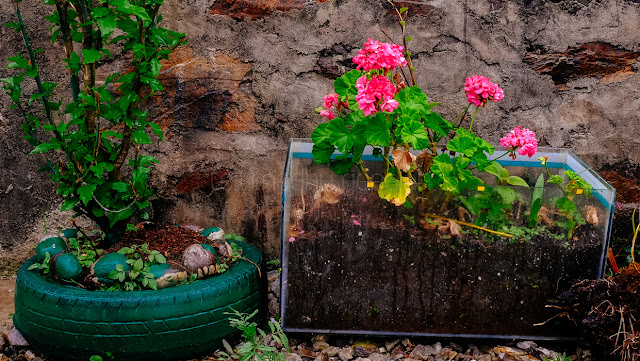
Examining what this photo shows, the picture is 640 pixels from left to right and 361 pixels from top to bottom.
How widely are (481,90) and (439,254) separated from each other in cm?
63

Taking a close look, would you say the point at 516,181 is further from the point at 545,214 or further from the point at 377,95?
the point at 377,95

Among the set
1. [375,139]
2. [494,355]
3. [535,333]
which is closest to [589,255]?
[535,333]

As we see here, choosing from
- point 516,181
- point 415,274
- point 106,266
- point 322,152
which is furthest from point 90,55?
point 516,181

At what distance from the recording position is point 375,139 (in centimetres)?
186

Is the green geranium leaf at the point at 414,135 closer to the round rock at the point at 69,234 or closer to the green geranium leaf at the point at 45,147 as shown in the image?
the green geranium leaf at the point at 45,147

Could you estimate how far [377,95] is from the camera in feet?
5.90

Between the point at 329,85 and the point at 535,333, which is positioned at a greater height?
the point at 329,85

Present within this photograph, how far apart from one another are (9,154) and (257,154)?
1.13 meters

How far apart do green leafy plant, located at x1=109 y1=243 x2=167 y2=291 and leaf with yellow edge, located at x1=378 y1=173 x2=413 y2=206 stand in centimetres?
85

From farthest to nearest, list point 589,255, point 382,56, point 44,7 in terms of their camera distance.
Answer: point 44,7
point 589,255
point 382,56

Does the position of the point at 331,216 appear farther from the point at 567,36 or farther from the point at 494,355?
the point at 567,36

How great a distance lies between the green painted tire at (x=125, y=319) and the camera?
72.1 inches

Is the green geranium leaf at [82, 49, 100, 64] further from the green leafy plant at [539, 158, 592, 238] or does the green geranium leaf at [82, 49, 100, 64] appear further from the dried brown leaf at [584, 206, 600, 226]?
the dried brown leaf at [584, 206, 600, 226]

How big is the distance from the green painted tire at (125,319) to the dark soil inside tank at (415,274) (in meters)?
0.29
